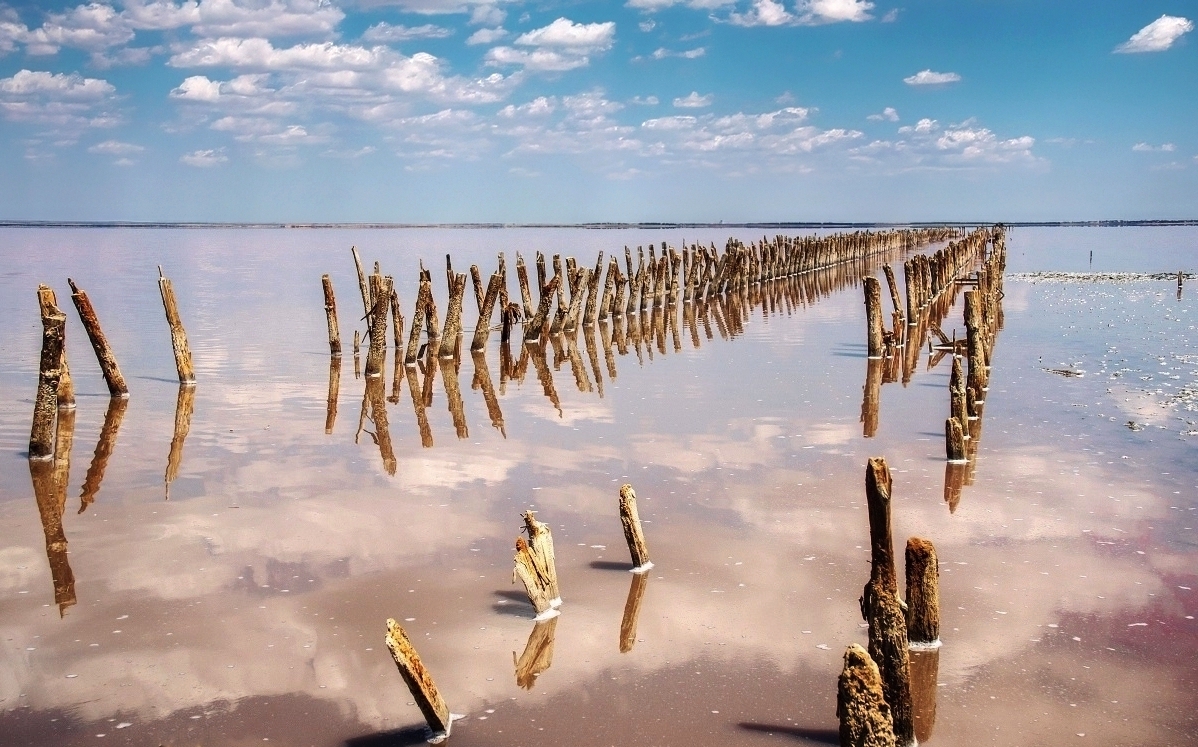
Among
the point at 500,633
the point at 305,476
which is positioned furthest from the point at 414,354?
the point at 500,633

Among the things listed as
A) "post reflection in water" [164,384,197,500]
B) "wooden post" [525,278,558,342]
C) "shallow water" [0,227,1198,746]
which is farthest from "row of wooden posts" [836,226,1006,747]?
"wooden post" [525,278,558,342]

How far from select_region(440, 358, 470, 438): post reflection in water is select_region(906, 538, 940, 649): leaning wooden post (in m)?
6.31

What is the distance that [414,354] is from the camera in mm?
17141

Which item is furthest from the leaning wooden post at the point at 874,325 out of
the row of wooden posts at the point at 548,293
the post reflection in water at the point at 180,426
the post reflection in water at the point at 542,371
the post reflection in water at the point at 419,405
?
the post reflection in water at the point at 180,426

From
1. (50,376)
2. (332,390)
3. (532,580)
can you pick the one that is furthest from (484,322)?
(532,580)

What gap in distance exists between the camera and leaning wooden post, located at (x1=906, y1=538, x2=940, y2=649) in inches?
217

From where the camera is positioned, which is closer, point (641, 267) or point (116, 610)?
point (116, 610)

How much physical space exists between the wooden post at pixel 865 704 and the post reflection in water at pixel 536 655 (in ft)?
6.02

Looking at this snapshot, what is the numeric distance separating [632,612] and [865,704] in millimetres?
2352

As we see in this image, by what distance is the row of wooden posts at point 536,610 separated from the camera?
15.7ft

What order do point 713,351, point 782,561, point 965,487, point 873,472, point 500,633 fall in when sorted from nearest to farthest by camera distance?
1. point 873,472
2. point 500,633
3. point 782,561
4. point 965,487
5. point 713,351

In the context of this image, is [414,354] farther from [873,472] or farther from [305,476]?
[873,472]

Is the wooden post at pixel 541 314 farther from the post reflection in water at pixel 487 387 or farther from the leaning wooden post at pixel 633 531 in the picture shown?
the leaning wooden post at pixel 633 531

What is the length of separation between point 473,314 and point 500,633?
20.3 metres
